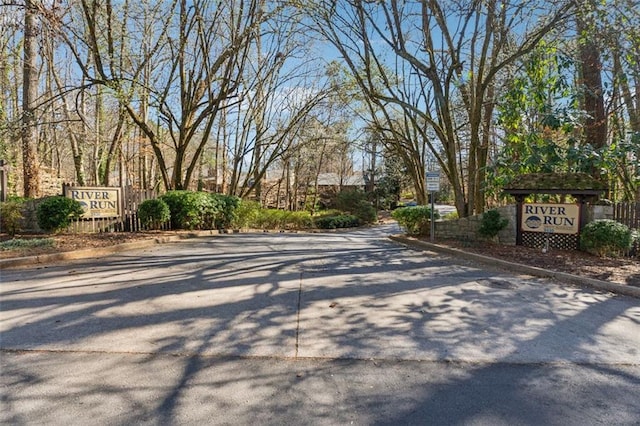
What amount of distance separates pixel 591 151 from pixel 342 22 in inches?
322

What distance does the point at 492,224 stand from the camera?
9.59 meters

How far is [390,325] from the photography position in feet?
12.7

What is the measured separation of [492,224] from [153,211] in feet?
30.1

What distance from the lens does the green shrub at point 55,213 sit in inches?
356

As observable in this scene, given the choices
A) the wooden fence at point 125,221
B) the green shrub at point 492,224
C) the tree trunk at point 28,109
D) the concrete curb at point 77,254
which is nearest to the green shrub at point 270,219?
the wooden fence at point 125,221

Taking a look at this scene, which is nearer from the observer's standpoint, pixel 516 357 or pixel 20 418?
pixel 20 418

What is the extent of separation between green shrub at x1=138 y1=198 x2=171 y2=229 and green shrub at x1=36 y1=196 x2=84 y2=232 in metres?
1.89

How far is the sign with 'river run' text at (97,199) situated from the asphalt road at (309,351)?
4662mm

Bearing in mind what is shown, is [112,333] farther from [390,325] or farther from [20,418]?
[390,325]

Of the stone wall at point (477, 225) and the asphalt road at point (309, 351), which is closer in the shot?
the asphalt road at point (309, 351)

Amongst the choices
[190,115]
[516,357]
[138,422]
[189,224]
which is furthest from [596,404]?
[190,115]

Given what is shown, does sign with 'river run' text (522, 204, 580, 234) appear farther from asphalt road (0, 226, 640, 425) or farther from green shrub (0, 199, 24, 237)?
green shrub (0, 199, 24, 237)

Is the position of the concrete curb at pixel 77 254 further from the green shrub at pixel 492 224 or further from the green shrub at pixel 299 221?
the green shrub at pixel 299 221

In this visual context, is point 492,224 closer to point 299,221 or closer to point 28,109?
point 299,221
